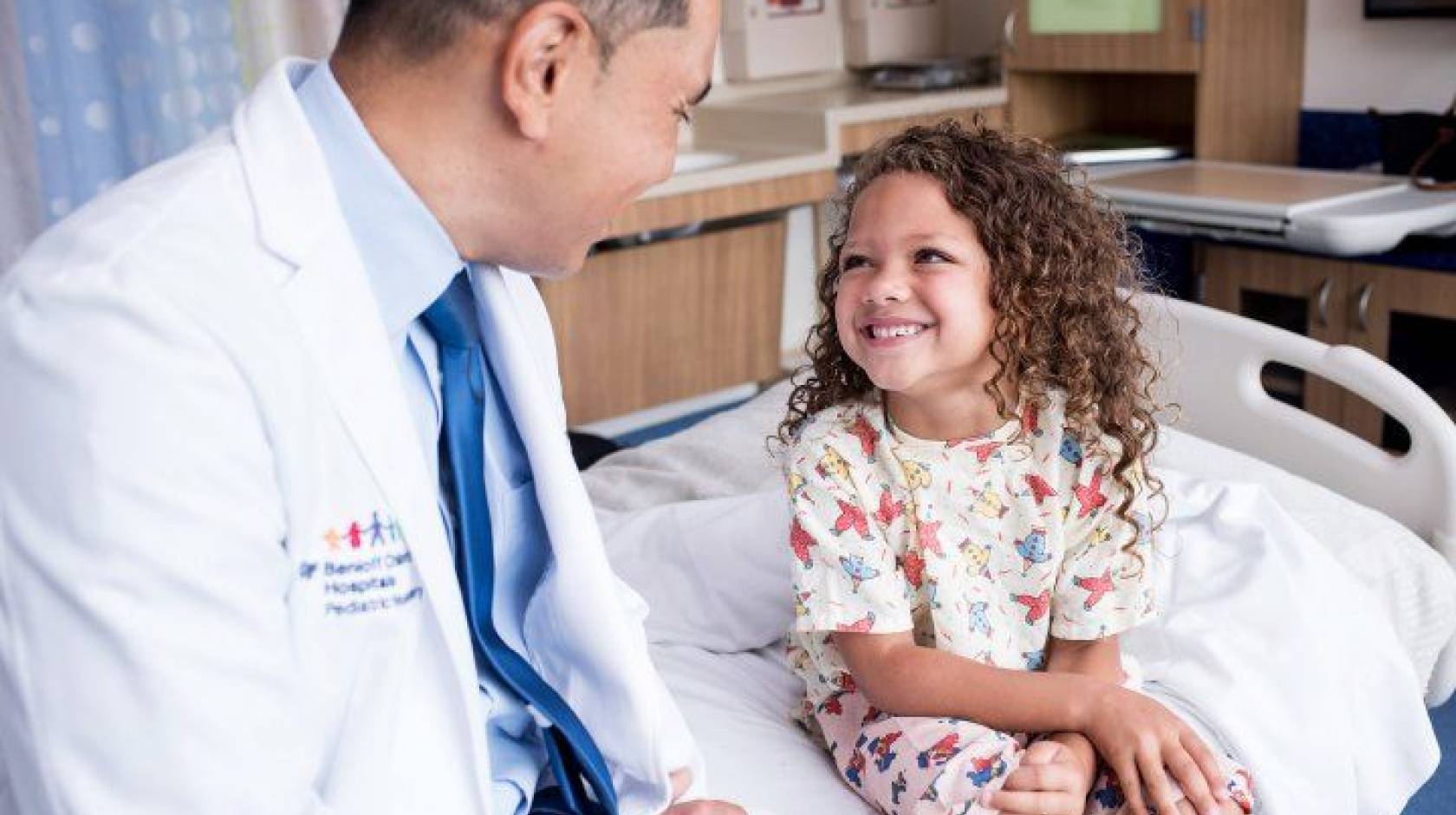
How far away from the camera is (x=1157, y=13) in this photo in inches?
145

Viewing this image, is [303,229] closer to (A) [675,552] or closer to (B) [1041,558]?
(B) [1041,558]

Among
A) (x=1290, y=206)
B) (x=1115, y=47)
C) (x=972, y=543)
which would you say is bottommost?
(x=972, y=543)

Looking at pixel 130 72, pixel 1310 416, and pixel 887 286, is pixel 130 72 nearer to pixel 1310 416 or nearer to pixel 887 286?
pixel 887 286

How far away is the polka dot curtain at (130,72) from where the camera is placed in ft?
9.45

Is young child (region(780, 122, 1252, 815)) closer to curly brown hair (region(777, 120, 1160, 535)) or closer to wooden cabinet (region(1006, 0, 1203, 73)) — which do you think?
curly brown hair (region(777, 120, 1160, 535))

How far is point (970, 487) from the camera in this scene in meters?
1.38

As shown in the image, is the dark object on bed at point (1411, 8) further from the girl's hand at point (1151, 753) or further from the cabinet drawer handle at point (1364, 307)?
the girl's hand at point (1151, 753)

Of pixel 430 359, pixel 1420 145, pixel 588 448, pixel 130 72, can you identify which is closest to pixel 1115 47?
pixel 1420 145

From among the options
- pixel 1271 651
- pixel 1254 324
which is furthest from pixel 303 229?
pixel 1254 324

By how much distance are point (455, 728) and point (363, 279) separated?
0.31 meters

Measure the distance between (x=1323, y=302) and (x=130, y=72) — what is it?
102 inches

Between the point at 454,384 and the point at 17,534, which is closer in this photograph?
the point at 17,534

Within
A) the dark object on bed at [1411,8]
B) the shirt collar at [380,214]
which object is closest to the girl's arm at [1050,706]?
the shirt collar at [380,214]

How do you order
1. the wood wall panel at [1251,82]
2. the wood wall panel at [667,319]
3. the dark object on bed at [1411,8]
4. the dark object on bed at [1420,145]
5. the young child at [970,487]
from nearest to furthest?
the young child at [970,487] < the dark object on bed at [1420,145] < the dark object on bed at [1411,8] < the wood wall panel at [1251,82] < the wood wall panel at [667,319]
